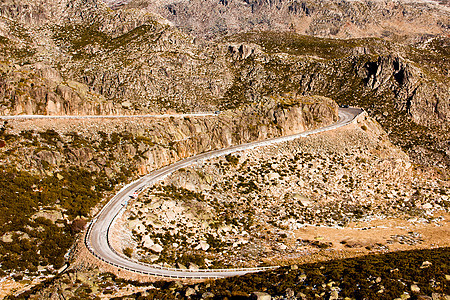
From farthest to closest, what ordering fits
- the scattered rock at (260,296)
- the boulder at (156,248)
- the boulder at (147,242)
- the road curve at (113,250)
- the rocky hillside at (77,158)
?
1. the boulder at (147,242)
2. the boulder at (156,248)
3. the rocky hillside at (77,158)
4. the road curve at (113,250)
5. the scattered rock at (260,296)

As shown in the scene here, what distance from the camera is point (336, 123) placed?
83125 mm

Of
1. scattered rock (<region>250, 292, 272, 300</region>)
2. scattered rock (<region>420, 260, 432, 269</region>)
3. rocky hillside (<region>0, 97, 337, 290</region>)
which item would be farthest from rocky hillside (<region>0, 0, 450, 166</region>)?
scattered rock (<region>250, 292, 272, 300</region>)

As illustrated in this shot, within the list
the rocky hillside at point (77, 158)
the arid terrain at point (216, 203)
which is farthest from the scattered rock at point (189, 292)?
the rocky hillside at point (77, 158)

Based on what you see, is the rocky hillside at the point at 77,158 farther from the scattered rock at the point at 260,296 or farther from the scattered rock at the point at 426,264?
the scattered rock at the point at 426,264

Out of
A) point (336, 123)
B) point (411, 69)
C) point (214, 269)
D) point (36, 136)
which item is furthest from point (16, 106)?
point (411, 69)

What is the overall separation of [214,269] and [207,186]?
21.4m

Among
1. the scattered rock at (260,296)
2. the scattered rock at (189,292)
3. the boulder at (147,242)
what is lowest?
the boulder at (147,242)

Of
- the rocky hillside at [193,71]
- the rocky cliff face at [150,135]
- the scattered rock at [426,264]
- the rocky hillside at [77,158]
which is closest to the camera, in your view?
the scattered rock at [426,264]

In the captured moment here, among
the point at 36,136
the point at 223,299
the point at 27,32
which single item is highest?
the point at 27,32

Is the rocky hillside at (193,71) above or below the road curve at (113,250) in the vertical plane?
above

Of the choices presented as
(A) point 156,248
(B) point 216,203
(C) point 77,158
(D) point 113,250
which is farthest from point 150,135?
(D) point 113,250

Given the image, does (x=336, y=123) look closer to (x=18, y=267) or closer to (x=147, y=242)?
(x=147, y=242)

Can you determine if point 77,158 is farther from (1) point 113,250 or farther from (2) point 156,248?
(2) point 156,248

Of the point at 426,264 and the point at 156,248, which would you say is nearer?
the point at 426,264
